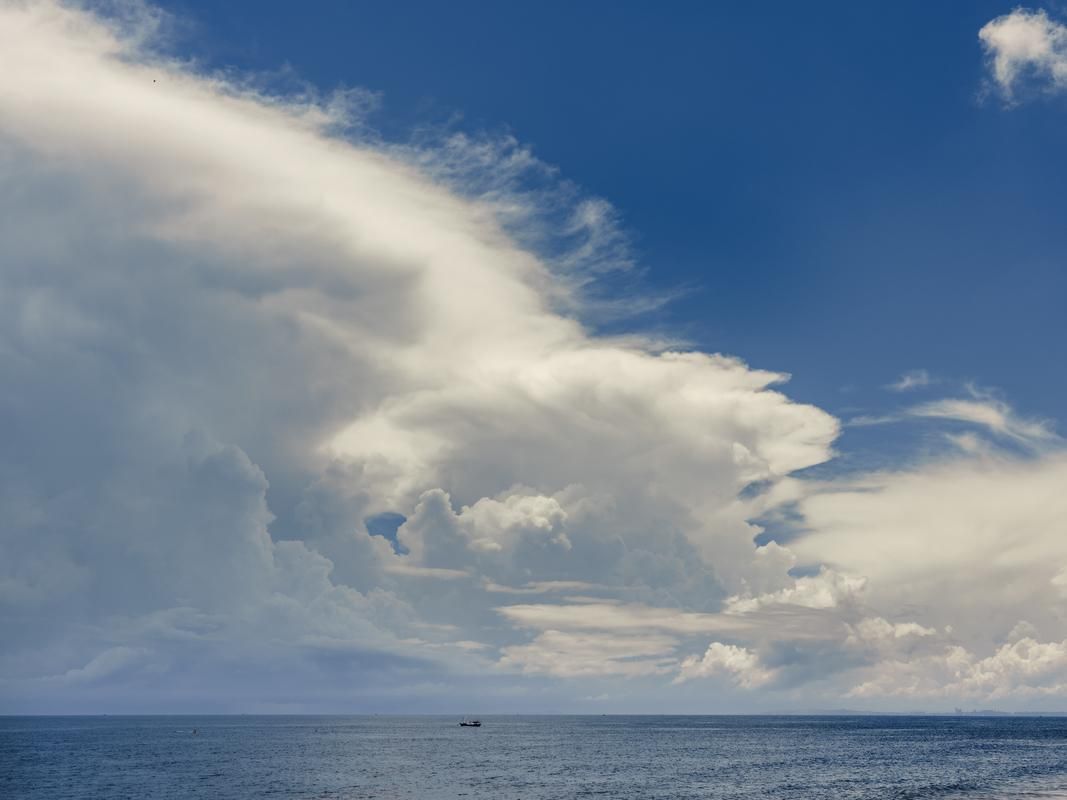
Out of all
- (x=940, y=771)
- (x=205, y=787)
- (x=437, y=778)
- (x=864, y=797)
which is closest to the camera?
(x=864, y=797)

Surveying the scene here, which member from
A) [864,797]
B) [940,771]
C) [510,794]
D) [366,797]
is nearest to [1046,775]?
[940,771]

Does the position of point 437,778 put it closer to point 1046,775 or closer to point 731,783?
point 731,783

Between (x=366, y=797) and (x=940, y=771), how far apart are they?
107m

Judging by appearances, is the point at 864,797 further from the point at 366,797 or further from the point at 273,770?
the point at 273,770

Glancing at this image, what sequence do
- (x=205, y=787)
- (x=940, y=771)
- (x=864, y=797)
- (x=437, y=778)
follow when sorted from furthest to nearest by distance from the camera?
(x=940, y=771) < (x=437, y=778) < (x=205, y=787) < (x=864, y=797)

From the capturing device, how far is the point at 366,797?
12650 cm

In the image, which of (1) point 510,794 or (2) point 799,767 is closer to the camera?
(1) point 510,794

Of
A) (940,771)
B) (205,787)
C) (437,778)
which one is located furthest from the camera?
(940,771)

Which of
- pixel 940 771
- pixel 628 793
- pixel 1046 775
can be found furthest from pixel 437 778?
pixel 1046 775

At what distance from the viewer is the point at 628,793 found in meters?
131

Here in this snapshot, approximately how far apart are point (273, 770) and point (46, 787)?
134 ft

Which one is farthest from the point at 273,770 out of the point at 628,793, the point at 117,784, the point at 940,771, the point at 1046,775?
the point at 1046,775

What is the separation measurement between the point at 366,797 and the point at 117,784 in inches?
1996

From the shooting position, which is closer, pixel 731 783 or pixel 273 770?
pixel 731 783
